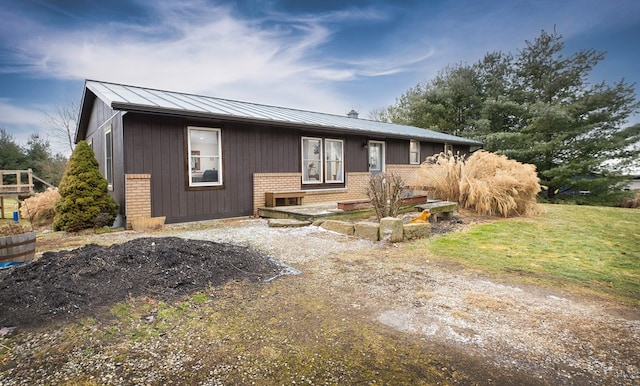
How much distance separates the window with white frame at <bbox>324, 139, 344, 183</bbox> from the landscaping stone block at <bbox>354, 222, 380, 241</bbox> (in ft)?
16.5

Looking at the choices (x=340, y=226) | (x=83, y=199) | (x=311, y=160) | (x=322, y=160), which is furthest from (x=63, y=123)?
(x=340, y=226)

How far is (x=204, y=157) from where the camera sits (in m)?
8.09

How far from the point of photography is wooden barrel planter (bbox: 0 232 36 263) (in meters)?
3.92

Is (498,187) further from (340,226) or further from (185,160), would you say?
(185,160)

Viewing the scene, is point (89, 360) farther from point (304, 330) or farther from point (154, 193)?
point (154, 193)

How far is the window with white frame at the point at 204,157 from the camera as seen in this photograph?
7.86 m

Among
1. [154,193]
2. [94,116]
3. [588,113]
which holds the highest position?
[588,113]

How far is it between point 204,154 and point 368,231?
4.77 metres

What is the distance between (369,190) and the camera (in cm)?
675

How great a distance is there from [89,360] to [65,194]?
652 cm

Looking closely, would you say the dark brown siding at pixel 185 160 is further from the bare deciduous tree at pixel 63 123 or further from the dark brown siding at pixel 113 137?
the bare deciduous tree at pixel 63 123

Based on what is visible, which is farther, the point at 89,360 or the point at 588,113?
the point at 588,113

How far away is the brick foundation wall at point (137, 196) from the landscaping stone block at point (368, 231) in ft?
15.5

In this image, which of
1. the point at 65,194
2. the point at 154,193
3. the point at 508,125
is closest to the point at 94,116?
the point at 65,194
